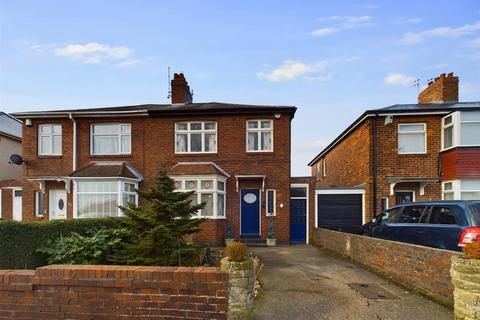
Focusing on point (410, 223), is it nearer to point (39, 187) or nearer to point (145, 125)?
point (145, 125)

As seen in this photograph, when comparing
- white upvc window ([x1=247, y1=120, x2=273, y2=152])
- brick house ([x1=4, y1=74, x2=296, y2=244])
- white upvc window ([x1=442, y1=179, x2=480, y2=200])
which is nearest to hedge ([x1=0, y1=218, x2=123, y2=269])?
brick house ([x1=4, y1=74, x2=296, y2=244])

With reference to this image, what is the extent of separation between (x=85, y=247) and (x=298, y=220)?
1031 cm

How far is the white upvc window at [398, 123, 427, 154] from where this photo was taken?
14.1m

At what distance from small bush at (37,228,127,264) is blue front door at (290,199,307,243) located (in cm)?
924

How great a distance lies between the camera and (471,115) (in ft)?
42.3

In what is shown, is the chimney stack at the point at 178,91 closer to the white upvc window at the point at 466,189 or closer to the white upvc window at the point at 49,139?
the white upvc window at the point at 49,139

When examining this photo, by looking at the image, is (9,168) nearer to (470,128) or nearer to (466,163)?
(466,163)

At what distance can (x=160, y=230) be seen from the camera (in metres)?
6.39

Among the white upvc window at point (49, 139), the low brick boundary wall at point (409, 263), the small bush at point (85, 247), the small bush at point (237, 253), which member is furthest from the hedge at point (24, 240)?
the white upvc window at point (49, 139)

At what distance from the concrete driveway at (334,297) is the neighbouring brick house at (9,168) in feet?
49.5

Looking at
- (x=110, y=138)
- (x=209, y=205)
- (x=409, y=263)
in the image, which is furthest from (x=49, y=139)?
(x=409, y=263)

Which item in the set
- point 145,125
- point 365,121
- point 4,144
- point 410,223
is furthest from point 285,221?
point 4,144

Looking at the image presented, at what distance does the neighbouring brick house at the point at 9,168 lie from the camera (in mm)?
16844

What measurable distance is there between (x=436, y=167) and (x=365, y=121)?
354cm
